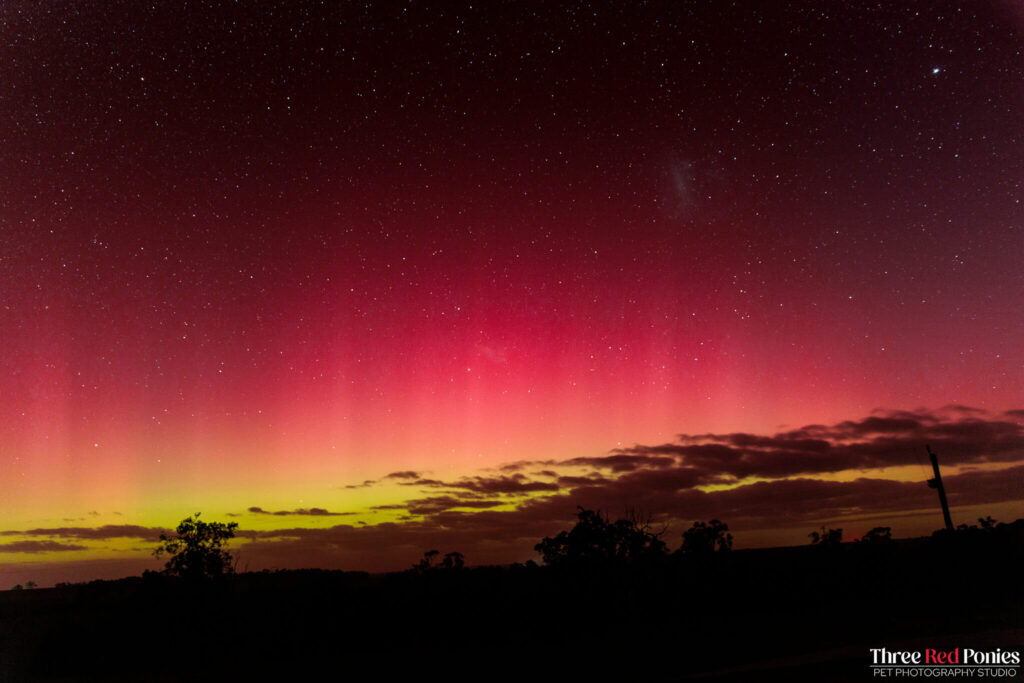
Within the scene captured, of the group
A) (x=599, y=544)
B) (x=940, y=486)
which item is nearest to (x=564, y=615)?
(x=599, y=544)

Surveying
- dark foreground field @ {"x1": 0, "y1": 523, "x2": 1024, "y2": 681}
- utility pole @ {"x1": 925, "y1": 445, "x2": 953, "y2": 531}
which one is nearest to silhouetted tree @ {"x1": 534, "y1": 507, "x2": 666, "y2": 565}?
dark foreground field @ {"x1": 0, "y1": 523, "x2": 1024, "y2": 681}

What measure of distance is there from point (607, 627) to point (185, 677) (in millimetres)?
12386

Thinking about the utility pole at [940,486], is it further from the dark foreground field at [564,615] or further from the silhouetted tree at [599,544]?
the silhouetted tree at [599,544]

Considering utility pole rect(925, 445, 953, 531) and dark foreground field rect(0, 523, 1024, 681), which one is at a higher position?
Answer: utility pole rect(925, 445, 953, 531)

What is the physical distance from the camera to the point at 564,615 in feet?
76.6

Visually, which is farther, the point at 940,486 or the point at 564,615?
the point at 940,486

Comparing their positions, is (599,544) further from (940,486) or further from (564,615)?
(940,486)

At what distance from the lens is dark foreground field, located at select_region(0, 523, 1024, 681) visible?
18.4m

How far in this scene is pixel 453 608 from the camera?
24141 millimetres

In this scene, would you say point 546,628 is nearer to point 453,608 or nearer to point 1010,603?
point 453,608

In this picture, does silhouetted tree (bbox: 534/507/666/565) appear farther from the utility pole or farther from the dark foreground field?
the utility pole

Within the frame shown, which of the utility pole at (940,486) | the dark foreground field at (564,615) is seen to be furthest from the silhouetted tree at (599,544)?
the utility pole at (940,486)

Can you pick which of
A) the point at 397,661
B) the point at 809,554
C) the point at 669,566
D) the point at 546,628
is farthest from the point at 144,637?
the point at 809,554

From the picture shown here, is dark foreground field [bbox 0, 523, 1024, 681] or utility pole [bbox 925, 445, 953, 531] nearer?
dark foreground field [bbox 0, 523, 1024, 681]
